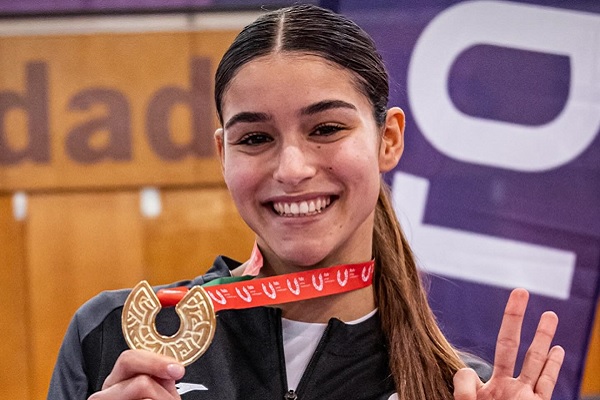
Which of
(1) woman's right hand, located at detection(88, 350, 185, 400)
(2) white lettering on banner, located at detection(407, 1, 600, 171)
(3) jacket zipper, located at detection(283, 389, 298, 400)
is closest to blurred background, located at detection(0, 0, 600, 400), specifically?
(2) white lettering on banner, located at detection(407, 1, 600, 171)

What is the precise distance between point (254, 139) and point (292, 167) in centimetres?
12

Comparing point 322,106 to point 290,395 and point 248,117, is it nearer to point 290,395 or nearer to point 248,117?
point 248,117

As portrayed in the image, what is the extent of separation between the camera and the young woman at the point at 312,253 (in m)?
1.58

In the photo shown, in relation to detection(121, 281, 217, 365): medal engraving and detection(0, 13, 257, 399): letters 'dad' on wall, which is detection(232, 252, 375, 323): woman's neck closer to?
detection(121, 281, 217, 365): medal engraving

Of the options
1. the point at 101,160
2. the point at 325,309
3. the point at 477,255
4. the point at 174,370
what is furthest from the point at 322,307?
the point at 101,160

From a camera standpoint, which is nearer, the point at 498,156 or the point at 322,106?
the point at 322,106

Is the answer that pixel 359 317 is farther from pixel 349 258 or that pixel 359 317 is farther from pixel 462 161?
pixel 462 161

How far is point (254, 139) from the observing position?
63.9 inches

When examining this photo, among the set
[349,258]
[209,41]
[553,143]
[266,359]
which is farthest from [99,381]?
[209,41]

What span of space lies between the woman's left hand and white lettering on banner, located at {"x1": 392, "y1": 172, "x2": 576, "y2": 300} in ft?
3.39

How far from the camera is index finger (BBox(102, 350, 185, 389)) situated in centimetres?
134

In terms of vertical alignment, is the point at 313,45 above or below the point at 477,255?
above

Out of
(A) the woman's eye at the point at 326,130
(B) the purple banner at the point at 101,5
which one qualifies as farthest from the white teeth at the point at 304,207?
(B) the purple banner at the point at 101,5

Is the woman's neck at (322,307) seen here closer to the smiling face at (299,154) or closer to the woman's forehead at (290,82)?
the smiling face at (299,154)
